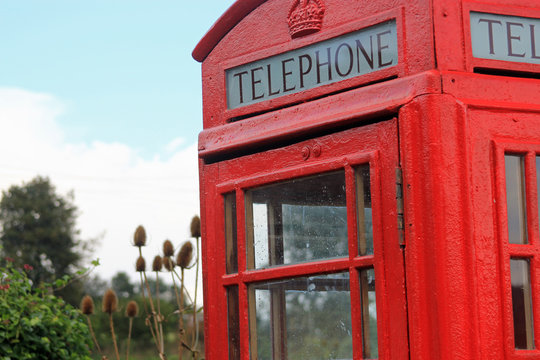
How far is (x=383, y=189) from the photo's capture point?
2268 mm

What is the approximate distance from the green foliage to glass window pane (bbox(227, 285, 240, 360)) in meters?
2.57

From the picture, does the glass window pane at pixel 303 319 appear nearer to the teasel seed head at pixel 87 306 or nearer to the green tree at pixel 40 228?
the teasel seed head at pixel 87 306

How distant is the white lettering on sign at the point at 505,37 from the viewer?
7.50 feet

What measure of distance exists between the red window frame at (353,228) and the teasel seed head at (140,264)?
270cm

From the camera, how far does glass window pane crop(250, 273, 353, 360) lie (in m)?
2.40

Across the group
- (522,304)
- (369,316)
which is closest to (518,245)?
(522,304)

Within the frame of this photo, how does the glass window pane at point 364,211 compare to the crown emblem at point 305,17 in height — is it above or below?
below

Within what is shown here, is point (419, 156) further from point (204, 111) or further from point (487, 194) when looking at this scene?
point (204, 111)

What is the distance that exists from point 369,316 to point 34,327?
341 centimetres

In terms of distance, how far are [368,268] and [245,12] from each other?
105 cm

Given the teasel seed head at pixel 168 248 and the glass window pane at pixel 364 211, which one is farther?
the teasel seed head at pixel 168 248

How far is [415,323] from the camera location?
2.15 meters

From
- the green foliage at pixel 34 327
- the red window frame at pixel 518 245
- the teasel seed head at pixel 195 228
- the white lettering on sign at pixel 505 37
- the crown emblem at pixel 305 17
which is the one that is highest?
the crown emblem at pixel 305 17

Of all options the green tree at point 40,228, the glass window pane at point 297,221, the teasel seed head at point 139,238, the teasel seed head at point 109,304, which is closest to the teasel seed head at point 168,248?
the teasel seed head at point 139,238
